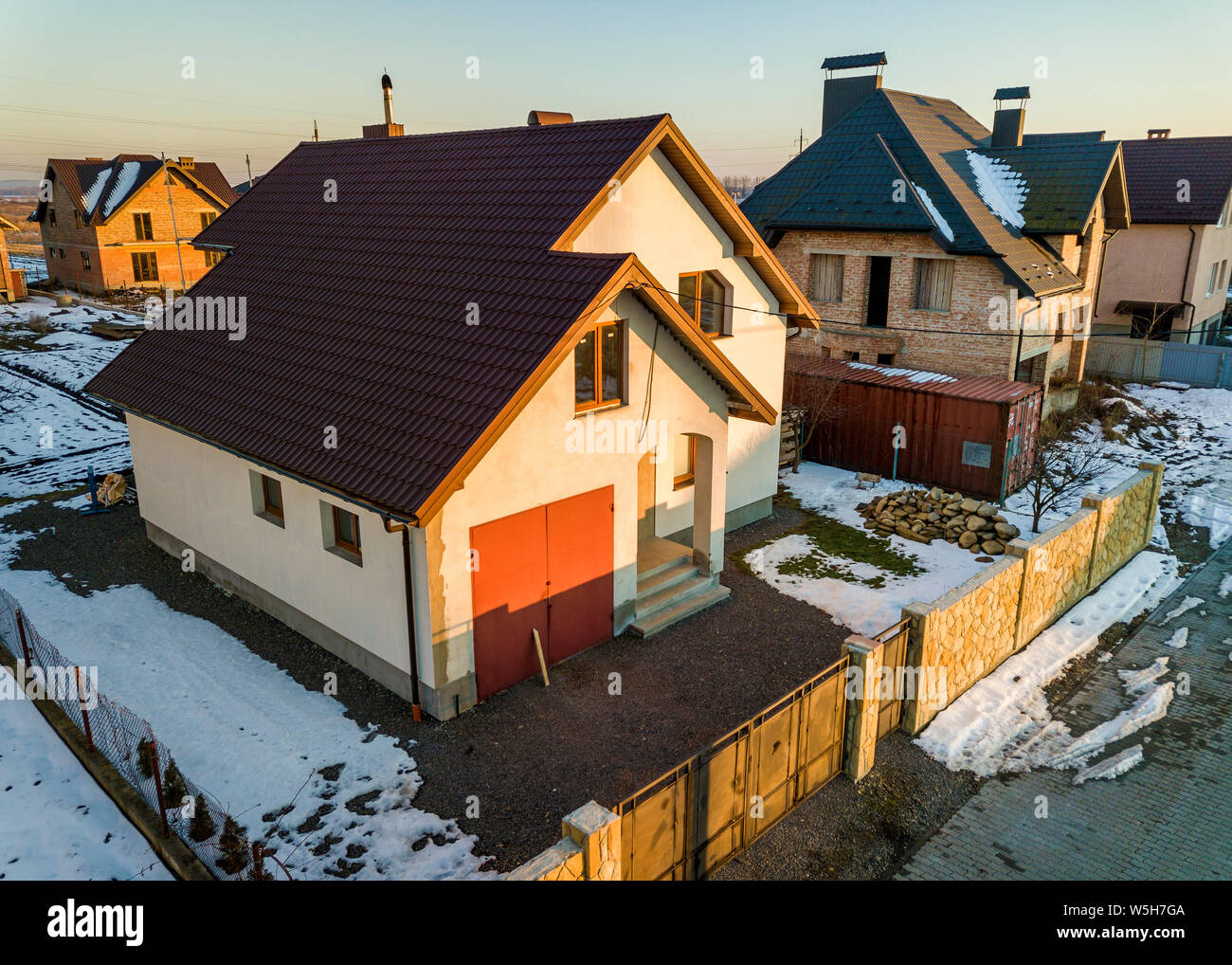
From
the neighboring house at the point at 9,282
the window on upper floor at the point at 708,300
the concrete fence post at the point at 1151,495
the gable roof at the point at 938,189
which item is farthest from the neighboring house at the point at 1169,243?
the neighboring house at the point at 9,282

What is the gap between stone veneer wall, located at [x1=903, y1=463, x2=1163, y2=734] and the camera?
1098 centimetres

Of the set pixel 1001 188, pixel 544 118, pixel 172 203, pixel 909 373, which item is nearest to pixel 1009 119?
pixel 1001 188

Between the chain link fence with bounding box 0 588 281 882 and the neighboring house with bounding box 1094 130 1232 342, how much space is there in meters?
35.0

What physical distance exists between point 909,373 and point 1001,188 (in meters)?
7.97

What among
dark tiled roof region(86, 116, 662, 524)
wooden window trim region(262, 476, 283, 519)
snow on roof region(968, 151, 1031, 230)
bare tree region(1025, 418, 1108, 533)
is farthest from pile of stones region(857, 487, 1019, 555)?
wooden window trim region(262, 476, 283, 519)

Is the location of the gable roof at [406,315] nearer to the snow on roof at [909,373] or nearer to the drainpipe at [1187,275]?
the snow on roof at [909,373]

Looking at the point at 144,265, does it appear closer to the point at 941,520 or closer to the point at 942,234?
the point at 942,234

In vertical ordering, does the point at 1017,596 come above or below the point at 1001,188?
below

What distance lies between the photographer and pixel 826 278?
25.3 meters

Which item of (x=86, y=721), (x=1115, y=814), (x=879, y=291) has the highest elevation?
(x=879, y=291)

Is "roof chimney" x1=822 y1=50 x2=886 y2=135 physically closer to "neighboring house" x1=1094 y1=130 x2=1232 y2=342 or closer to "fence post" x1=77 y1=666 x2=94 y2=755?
"neighboring house" x1=1094 y1=130 x2=1232 y2=342

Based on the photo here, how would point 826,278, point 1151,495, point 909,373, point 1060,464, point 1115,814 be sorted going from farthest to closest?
point 826,278 < point 909,373 < point 1060,464 < point 1151,495 < point 1115,814

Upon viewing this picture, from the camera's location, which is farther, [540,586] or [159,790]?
[540,586]
